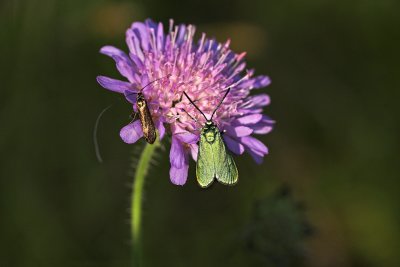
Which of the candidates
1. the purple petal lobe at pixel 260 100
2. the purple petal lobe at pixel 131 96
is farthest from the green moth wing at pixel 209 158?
the purple petal lobe at pixel 260 100

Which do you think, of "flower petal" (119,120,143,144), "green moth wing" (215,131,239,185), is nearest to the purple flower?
"flower petal" (119,120,143,144)

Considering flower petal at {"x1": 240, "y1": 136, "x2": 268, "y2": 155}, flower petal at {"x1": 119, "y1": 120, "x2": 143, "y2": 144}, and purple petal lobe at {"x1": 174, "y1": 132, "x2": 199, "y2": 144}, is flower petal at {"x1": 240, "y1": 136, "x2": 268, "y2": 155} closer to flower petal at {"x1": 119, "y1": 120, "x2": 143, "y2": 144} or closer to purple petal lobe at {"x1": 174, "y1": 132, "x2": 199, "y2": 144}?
purple petal lobe at {"x1": 174, "y1": 132, "x2": 199, "y2": 144}

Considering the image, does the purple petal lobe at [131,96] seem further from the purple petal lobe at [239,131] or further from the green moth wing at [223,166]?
the purple petal lobe at [239,131]

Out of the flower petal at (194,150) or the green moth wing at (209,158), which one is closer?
the green moth wing at (209,158)

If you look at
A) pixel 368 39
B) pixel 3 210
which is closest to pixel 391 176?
pixel 368 39

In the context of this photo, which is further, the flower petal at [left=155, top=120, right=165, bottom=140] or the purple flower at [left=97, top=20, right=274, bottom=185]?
the purple flower at [left=97, top=20, right=274, bottom=185]

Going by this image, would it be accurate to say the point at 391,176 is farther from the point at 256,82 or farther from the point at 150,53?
the point at 150,53

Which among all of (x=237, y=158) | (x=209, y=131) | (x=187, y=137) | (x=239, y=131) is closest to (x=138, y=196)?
(x=187, y=137)

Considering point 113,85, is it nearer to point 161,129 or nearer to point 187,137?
point 161,129
